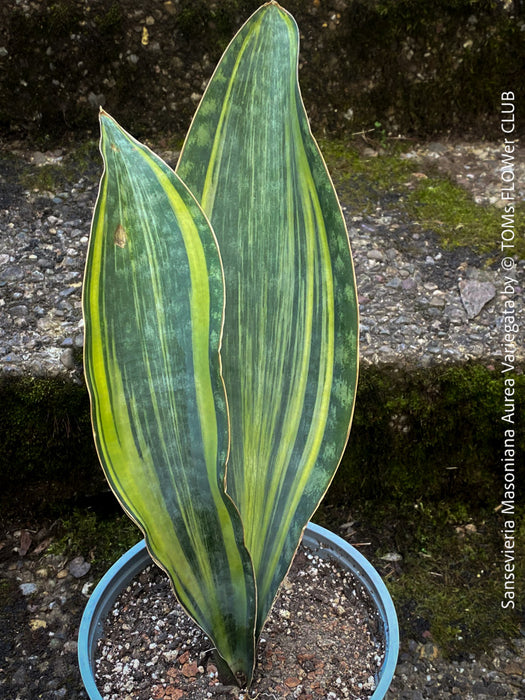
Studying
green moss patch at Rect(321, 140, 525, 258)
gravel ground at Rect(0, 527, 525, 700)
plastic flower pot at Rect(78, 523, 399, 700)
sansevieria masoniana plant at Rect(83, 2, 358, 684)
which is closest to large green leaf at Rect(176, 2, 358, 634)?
sansevieria masoniana plant at Rect(83, 2, 358, 684)

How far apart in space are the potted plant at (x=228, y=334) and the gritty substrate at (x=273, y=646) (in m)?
0.11

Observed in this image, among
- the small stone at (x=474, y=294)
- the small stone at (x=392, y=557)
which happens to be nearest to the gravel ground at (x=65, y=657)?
the small stone at (x=392, y=557)

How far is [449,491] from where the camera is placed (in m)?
1.13

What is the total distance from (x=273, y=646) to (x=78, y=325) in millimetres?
580

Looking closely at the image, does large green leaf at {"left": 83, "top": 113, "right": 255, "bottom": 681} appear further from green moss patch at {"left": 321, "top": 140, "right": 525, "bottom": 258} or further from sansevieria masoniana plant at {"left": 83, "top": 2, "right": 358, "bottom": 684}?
green moss patch at {"left": 321, "top": 140, "right": 525, "bottom": 258}

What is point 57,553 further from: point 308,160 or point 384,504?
point 308,160

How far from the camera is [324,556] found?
0.81 metres

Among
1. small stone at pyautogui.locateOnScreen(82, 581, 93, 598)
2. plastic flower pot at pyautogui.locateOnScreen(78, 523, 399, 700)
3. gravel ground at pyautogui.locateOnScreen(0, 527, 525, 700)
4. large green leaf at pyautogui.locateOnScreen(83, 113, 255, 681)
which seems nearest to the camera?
large green leaf at pyautogui.locateOnScreen(83, 113, 255, 681)

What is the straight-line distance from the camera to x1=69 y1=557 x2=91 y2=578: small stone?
1021 millimetres

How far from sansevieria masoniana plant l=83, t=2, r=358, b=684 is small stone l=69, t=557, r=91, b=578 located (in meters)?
0.48

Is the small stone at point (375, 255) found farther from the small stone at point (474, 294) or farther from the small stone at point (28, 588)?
the small stone at point (28, 588)

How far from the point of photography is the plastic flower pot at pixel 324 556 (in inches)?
26.1

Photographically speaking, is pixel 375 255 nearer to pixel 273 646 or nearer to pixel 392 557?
pixel 392 557

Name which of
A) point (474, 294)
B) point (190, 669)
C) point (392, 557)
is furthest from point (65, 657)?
point (474, 294)
